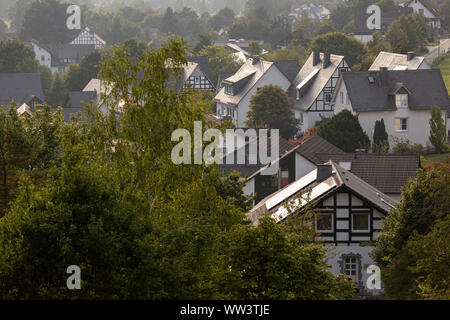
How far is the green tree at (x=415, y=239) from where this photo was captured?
21.9m

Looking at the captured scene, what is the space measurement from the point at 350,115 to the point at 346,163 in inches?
686

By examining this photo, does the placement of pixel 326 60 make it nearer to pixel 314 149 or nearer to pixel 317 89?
pixel 317 89

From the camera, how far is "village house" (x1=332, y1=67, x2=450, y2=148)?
5959 cm

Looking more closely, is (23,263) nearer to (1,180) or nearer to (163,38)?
(1,180)

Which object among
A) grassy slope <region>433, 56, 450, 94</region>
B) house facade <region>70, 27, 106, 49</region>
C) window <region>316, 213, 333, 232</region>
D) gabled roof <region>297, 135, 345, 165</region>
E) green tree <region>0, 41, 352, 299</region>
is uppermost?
house facade <region>70, 27, 106, 49</region>

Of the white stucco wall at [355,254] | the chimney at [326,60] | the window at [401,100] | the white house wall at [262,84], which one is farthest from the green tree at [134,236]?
the chimney at [326,60]

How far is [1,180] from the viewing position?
84.0ft

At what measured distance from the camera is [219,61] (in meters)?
94.6

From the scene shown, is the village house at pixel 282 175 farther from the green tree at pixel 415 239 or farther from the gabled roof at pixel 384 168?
the green tree at pixel 415 239

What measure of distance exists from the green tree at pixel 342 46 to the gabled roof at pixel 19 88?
27662 millimetres

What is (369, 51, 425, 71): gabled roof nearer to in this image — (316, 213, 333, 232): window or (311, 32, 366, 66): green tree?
(311, 32, 366, 66): green tree

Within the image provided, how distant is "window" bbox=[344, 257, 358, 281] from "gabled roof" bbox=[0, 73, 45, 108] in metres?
56.7

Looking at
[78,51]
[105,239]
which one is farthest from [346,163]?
[78,51]

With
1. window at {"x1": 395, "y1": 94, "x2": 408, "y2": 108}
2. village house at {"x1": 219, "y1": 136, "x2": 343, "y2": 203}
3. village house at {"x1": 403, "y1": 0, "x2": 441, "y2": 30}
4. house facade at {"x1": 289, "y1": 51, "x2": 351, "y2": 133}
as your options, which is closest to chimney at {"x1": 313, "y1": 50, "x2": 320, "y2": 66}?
house facade at {"x1": 289, "y1": 51, "x2": 351, "y2": 133}
